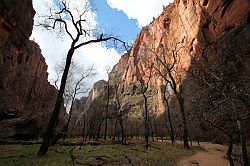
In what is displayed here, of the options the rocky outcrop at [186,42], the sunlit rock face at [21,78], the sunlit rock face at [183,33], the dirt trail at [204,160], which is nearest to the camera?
the dirt trail at [204,160]

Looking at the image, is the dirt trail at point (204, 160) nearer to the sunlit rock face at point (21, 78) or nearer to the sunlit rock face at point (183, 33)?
the sunlit rock face at point (183, 33)

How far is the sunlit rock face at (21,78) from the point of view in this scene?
23034 mm

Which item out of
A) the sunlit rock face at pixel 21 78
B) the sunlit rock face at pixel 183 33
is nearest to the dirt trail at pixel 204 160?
the sunlit rock face at pixel 183 33

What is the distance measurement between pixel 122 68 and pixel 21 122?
168m

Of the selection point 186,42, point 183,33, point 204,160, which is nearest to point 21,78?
point 186,42

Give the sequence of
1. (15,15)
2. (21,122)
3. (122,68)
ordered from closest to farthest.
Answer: (21,122), (15,15), (122,68)

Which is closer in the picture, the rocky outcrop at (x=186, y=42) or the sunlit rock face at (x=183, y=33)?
the rocky outcrop at (x=186, y=42)

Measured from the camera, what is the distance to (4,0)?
35.4 meters

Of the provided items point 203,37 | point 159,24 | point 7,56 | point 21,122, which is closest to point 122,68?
point 159,24

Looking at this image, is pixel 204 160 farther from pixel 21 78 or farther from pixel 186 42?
pixel 186 42

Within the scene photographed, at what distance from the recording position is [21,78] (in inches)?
3179

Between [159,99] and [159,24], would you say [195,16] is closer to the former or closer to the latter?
[159,99]

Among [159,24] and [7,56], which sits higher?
[159,24]

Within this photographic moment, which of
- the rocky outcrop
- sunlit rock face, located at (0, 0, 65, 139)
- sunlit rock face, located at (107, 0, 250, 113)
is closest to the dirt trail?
the rocky outcrop
